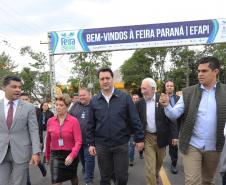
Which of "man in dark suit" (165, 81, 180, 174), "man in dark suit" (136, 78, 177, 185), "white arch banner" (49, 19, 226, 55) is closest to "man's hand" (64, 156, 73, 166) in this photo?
"man in dark suit" (136, 78, 177, 185)

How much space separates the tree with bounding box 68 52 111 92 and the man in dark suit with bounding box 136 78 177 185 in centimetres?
3817

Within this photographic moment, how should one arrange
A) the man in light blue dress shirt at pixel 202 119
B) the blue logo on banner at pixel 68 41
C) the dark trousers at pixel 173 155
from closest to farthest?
the man in light blue dress shirt at pixel 202 119
the dark trousers at pixel 173 155
the blue logo on banner at pixel 68 41

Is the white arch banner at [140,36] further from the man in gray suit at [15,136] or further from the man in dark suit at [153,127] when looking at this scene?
the man in gray suit at [15,136]

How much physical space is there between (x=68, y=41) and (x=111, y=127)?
1222 centimetres

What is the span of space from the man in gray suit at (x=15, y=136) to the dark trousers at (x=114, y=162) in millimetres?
879

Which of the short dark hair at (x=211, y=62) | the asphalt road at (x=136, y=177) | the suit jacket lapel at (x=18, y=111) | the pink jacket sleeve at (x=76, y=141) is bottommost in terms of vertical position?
the asphalt road at (x=136, y=177)

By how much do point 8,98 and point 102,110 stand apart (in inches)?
50.5

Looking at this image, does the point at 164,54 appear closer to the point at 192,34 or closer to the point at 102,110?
the point at 192,34

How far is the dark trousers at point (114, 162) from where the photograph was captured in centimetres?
521

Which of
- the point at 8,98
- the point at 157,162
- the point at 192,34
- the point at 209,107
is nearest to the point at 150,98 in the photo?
the point at 157,162

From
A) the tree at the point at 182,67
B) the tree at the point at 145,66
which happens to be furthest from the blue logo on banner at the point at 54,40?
the tree at the point at 145,66

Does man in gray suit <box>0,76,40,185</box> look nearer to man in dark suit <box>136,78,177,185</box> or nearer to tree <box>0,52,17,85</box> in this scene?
man in dark suit <box>136,78,177,185</box>

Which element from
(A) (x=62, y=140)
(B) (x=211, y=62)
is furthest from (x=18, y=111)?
(B) (x=211, y=62)

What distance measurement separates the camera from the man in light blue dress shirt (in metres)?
4.71
